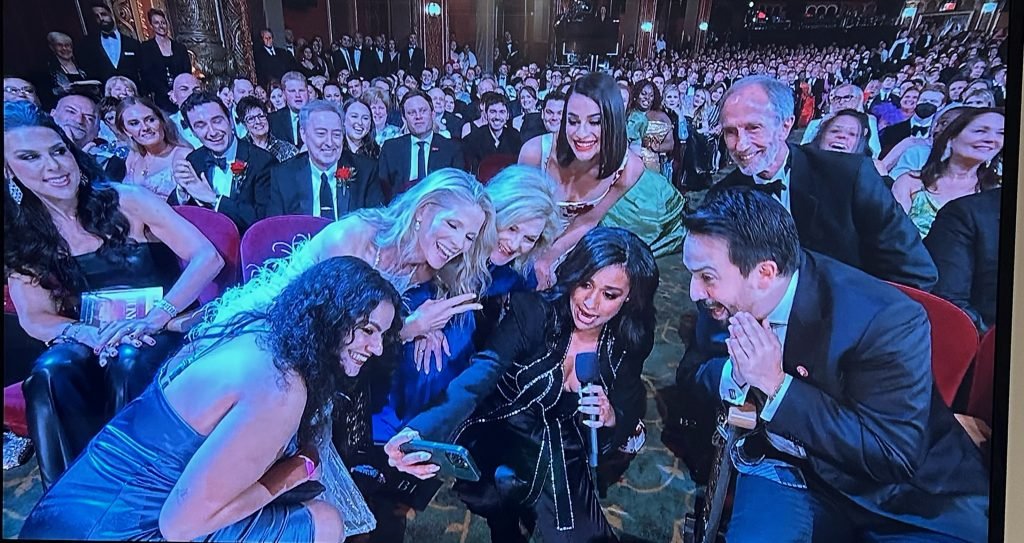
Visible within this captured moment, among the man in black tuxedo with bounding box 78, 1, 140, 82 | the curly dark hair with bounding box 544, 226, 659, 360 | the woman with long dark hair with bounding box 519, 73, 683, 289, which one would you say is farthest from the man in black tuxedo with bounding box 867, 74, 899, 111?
the man in black tuxedo with bounding box 78, 1, 140, 82

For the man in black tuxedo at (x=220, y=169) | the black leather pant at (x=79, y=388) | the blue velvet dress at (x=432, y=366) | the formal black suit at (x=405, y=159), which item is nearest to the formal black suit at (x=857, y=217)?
the blue velvet dress at (x=432, y=366)

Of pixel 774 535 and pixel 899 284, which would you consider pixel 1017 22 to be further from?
pixel 774 535

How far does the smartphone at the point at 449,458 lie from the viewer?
5.43ft

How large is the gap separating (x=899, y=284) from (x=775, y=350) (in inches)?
13.0

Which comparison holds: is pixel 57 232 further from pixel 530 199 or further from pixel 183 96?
pixel 530 199

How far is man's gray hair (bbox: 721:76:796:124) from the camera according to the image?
5.11ft

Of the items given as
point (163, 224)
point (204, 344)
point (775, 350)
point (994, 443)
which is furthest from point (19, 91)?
point (994, 443)

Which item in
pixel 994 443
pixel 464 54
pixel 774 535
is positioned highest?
pixel 464 54

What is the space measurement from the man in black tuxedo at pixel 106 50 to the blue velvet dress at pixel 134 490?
78 centimetres

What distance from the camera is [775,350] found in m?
1.60

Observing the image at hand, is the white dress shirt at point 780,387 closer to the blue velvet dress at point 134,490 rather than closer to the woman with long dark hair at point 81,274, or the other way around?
the blue velvet dress at point 134,490

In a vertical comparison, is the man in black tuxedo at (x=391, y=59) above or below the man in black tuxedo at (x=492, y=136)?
above

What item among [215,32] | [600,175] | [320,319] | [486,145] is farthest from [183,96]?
[600,175]

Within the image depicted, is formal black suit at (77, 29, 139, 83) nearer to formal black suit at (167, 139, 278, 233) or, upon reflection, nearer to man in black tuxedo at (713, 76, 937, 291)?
formal black suit at (167, 139, 278, 233)
